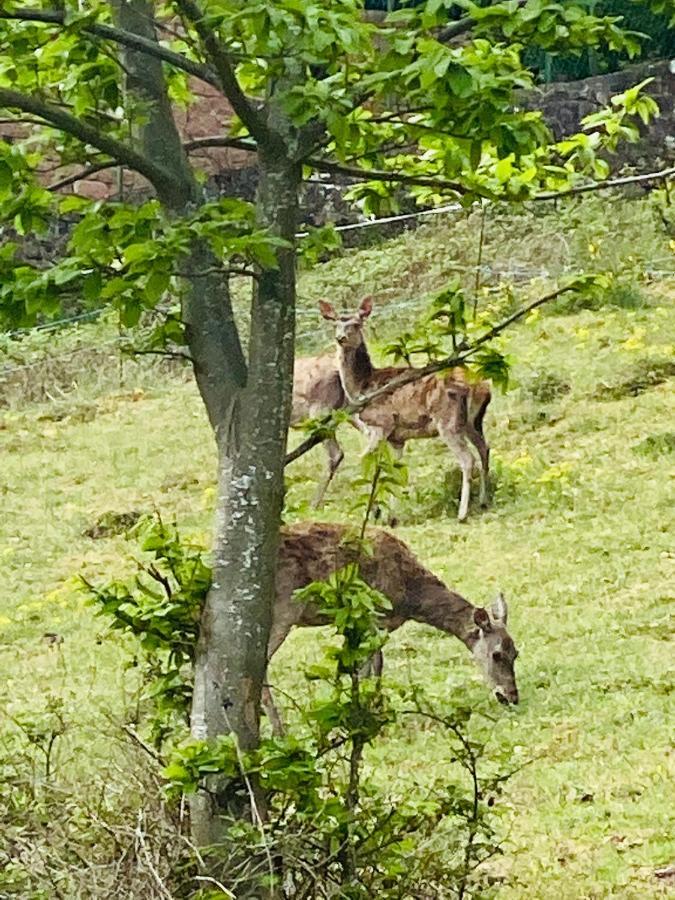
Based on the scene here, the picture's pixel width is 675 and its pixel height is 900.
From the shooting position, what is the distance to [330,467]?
14531 mm

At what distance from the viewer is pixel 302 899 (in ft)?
15.6

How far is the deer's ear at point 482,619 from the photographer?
9.16 metres

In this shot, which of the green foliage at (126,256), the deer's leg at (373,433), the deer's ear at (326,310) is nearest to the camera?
the green foliage at (126,256)

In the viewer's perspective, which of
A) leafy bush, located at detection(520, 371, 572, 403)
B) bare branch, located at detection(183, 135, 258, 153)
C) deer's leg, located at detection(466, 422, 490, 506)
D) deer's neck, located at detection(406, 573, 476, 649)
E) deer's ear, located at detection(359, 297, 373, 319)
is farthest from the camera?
leafy bush, located at detection(520, 371, 572, 403)

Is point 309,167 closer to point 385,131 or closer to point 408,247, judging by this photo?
point 385,131

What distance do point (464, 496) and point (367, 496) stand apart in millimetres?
8611

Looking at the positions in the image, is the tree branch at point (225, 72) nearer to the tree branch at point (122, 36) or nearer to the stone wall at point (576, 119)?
the tree branch at point (122, 36)

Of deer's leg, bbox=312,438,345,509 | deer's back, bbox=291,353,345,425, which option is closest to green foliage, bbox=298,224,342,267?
deer's leg, bbox=312,438,345,509

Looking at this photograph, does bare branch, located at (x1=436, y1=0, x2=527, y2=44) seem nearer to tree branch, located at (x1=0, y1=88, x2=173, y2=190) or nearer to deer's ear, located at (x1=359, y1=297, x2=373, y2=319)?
tree branch, located at (x1=0, y1=88, x2=173, y2=190)

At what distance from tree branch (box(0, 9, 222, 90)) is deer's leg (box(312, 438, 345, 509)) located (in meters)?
9.57

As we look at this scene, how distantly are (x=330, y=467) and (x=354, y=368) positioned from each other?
2.98ft

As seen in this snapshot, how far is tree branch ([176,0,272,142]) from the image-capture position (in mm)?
4191

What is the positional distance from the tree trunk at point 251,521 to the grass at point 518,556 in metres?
0.45

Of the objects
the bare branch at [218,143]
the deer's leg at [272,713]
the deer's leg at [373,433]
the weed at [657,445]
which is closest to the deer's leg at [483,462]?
the deer's leg at [373,433]
